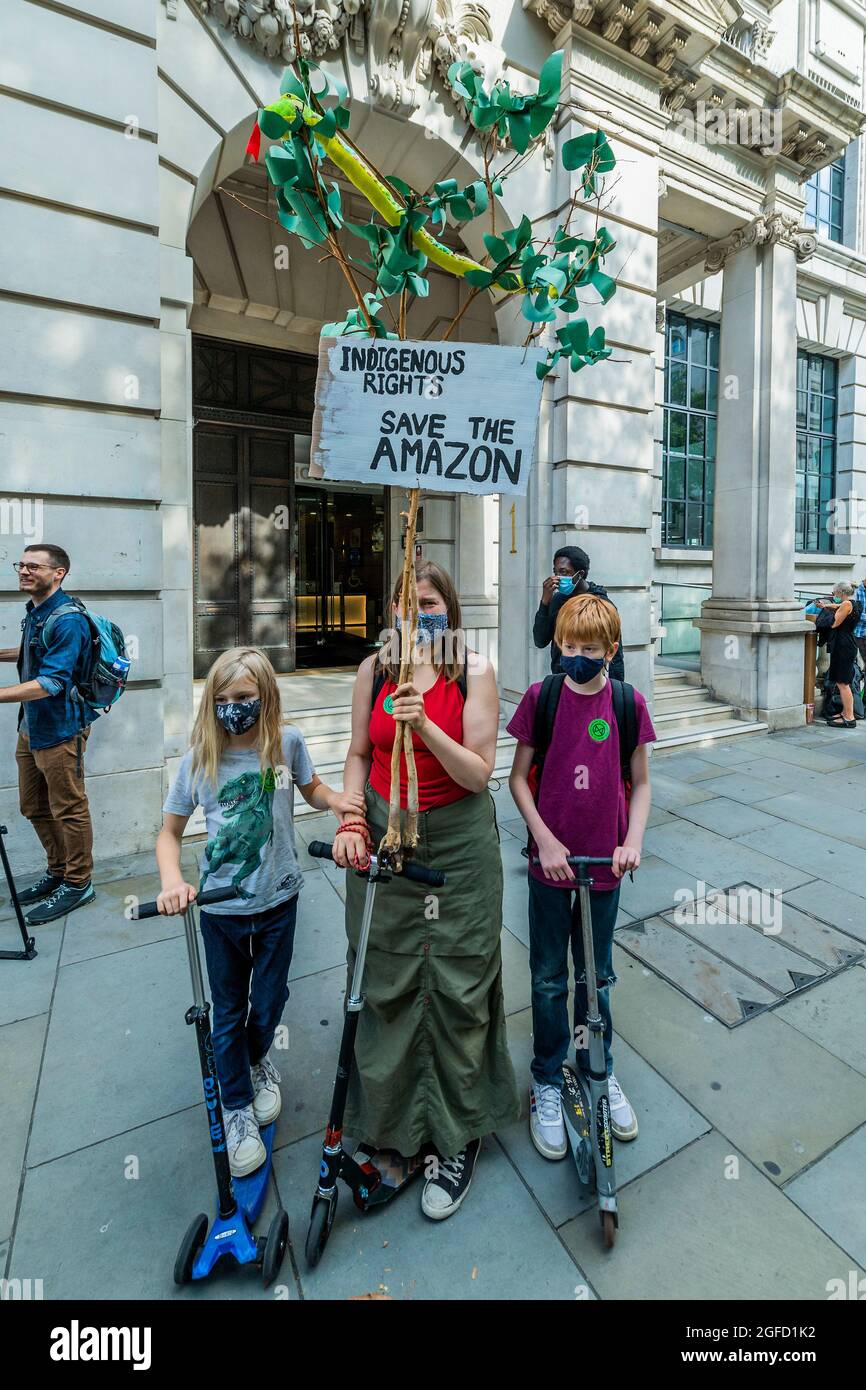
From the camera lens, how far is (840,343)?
1516 cm

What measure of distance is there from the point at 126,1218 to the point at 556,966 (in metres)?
1.71

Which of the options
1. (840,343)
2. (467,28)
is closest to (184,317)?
(467,28)

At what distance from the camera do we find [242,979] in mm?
2502

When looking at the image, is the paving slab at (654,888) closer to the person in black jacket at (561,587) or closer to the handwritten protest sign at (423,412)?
the person in black jacket at (561,587)

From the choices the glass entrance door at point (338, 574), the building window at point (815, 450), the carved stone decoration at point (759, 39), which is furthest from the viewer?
the building window at point (815, 450)

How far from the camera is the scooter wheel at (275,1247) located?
1.98 m

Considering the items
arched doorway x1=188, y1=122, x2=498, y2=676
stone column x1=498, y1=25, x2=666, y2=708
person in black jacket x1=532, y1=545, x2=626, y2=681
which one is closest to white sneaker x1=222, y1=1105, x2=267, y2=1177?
person in black jacket x1=532, y1=545, x2=626, y2=681

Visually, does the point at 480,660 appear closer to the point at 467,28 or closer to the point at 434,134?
the point at 434,134

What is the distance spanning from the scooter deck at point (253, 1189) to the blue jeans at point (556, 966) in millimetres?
1054

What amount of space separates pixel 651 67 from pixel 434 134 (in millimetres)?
3049

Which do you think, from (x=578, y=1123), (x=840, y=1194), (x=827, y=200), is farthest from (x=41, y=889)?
(x=827, y=200)

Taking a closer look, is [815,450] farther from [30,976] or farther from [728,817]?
[30,976]

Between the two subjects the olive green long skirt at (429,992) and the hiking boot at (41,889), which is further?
the hiking boot at (41,889)

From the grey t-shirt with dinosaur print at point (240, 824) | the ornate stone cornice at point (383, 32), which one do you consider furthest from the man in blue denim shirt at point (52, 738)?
the ornate stone cornice at point (383, 32)
